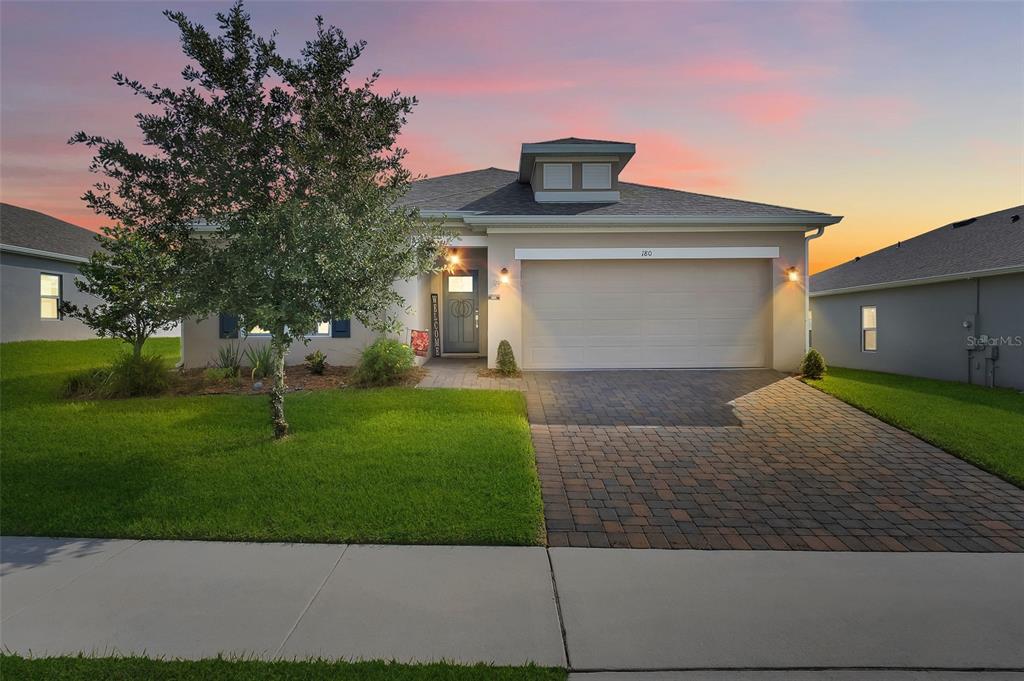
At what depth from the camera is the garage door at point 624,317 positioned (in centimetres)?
1241

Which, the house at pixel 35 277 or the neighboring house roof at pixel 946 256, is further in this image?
the house at pixel 35 277

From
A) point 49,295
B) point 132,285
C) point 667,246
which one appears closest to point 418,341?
point 132,285

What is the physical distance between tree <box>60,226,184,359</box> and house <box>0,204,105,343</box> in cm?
808

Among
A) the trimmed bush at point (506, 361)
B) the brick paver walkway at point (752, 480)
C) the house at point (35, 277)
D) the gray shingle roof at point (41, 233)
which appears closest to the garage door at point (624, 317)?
the trimmed bush at point (506, 361)

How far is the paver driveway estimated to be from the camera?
4.38 m

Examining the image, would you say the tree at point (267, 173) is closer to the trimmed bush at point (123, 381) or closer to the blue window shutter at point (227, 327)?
the trimmed bush at point (123, 381)

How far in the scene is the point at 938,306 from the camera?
13938mm

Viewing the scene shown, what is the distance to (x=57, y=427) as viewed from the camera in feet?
24.6

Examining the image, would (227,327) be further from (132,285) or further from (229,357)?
(132,285)

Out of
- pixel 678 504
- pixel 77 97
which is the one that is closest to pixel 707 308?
pixel 678 504

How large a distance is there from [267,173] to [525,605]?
5287 millimetres

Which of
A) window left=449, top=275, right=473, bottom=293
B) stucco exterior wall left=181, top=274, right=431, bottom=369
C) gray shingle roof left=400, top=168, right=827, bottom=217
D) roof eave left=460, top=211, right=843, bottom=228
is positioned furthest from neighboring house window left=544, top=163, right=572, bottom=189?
stucco exterior wall left=181, top=274, right=431, bottom=369

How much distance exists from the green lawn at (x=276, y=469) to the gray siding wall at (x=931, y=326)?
11315 millimetres

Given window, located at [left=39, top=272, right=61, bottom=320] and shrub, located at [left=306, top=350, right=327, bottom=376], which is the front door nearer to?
shrub, located at [left=306, top=350, right=327, bottom=376]
